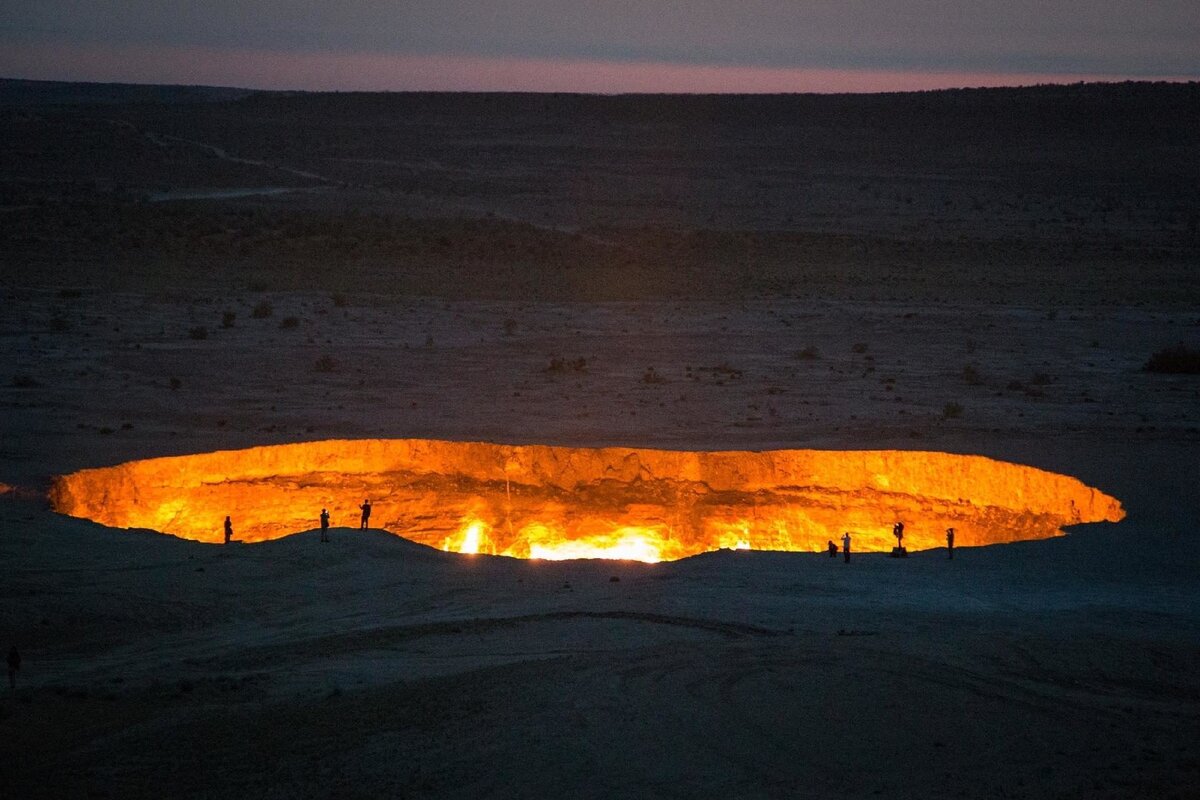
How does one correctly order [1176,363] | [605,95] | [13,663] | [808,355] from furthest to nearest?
1. [605,95]
2. [808,355]
3. [1176,363]
4. [13,663]

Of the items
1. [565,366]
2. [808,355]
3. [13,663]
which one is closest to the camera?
[13,663]

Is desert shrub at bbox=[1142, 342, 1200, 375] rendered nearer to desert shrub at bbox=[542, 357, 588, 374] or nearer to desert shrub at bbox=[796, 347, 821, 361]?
desert shrub at bbox=[796, 347, 821, 361]

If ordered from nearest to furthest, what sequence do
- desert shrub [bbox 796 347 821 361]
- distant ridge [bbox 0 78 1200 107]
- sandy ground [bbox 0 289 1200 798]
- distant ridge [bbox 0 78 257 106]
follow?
1. sandy ground [bbox 0 289 1200 798]
2. desert shrub [bbox 796 347 821 361]
3. distant ridge [bbox 0 78 1200 107]
4. distant ridge [bbox 0 78 257 106]

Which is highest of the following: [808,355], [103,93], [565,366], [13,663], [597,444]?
[103,93]

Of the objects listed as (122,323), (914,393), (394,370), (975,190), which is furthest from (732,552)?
(975,190)

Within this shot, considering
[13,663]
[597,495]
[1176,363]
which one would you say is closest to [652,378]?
[597,495]

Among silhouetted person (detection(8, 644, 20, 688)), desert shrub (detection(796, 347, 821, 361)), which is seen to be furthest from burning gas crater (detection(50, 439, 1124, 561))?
desert shrub (detection(796, 347, 821, 361))

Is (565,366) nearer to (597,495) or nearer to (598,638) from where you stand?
(597,495)

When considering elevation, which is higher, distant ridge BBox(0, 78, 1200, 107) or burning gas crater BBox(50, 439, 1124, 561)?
distant ridge BBox(0, 78, 1200, 107)
